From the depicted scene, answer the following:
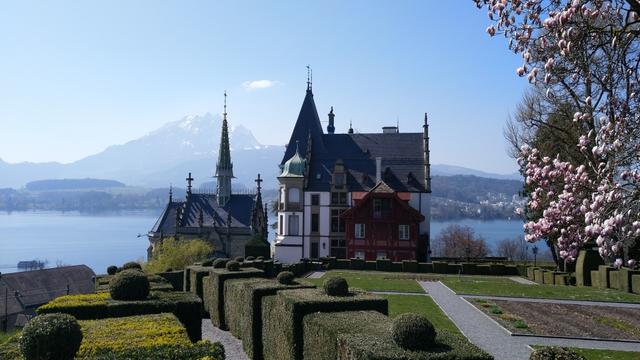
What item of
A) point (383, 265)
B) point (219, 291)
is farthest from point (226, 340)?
point (383, 265)

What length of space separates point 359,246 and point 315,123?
19356 mm

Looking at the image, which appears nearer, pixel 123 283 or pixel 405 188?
pixel 123 283

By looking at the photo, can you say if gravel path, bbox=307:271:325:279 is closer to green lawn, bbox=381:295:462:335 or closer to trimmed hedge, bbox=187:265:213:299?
green lawn, bbox=381:295:462:335

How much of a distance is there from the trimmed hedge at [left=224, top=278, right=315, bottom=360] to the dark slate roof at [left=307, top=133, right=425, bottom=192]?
42.0 m

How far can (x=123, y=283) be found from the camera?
64.5 feet

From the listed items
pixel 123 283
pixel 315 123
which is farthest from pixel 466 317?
pixel 315 123

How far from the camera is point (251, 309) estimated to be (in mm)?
21906

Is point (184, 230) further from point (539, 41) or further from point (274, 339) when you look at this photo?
point (539, 41)

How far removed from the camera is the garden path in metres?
20.5

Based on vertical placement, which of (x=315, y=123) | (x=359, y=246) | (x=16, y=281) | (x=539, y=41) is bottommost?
(x=16, y=281)

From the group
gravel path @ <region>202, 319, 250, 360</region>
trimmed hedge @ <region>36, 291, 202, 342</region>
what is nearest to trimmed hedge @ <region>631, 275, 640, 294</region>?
gravel path @ <region>202, 319, 250, 360</region>

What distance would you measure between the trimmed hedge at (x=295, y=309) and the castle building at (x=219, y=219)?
4681cm

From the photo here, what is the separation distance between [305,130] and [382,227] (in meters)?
18.8

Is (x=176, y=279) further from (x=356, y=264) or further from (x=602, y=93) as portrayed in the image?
(x=602, y=93)
